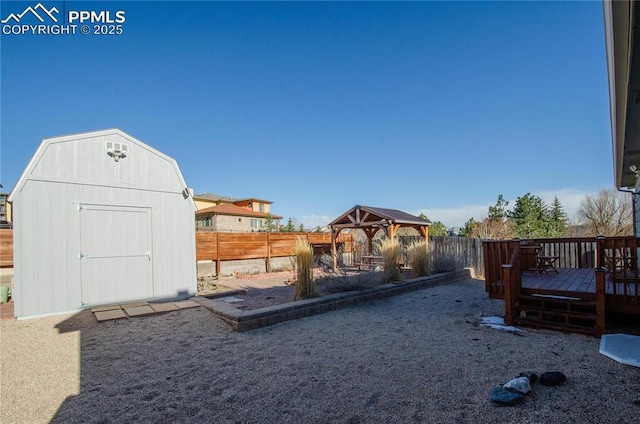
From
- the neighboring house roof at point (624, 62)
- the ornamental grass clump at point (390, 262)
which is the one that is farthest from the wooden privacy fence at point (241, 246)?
the neighboring house roof at point (624, 62)

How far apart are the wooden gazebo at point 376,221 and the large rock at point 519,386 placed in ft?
27.4

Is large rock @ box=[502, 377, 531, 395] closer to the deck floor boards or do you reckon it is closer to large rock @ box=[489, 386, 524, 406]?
large rock @ box=[489, 386, 524, 406]

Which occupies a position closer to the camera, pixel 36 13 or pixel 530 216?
pixel 36 13

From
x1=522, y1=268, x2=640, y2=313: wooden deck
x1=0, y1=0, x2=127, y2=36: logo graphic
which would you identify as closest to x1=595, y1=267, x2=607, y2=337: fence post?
x1=522, y1=268, x2=640, y2=313: wooden deck

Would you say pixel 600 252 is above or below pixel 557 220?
below

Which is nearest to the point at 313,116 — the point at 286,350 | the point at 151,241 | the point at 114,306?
the point at 151,241

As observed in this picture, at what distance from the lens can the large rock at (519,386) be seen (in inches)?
95.9

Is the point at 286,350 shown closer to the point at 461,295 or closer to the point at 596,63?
the point at 461,295

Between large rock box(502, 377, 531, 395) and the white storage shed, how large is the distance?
628 cm

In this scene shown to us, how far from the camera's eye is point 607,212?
16625 mm

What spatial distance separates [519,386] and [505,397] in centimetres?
23

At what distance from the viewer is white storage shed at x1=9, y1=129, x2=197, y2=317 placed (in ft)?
17.0

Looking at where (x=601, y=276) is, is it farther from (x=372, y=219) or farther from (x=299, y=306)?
(x=372, y=219)

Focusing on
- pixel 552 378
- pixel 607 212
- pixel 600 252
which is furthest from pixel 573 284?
pixel 607 212
